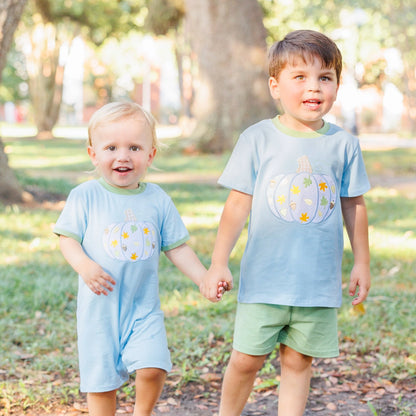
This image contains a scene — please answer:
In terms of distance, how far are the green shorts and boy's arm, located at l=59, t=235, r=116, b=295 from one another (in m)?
0.54

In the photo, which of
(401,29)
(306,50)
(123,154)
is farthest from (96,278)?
(401,29)

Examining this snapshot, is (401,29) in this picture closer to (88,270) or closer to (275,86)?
(275,86)

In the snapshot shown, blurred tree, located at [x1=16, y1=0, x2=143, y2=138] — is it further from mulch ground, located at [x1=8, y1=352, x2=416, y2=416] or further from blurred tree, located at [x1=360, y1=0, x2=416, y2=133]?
mulch ground, located at [x1=8, y1=352, x2=416, y2=416]

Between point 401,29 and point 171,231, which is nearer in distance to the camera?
point 171,231

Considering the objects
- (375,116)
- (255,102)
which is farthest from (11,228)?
(375,116)

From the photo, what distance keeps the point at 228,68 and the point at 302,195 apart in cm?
1067

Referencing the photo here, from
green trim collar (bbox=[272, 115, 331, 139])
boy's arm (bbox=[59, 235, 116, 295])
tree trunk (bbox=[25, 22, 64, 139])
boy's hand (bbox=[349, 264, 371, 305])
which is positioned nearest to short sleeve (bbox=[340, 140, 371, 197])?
green trim collar (bbox=[272, 115, 331, 139])

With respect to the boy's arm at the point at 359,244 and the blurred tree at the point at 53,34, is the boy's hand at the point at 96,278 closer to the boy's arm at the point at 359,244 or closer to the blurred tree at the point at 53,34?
the boy's arm at the point at 359,244

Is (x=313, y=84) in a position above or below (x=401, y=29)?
below

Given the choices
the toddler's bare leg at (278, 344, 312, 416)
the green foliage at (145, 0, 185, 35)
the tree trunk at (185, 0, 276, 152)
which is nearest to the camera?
the toddler's bare leg at (278, 344, 312, 416)

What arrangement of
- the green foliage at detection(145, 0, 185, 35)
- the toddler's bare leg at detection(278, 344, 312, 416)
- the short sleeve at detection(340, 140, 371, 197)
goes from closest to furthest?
the short sleeve at detection(340, 140, 371, 197) < the toddler's bare leg at detection(278, 344, 312, 416) < the green foliage at detection(145, 0, 185, 35)

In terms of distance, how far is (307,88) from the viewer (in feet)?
7.86

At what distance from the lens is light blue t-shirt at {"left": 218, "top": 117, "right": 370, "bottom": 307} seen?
2438 millimetres

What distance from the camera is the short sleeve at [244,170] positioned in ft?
8.13
